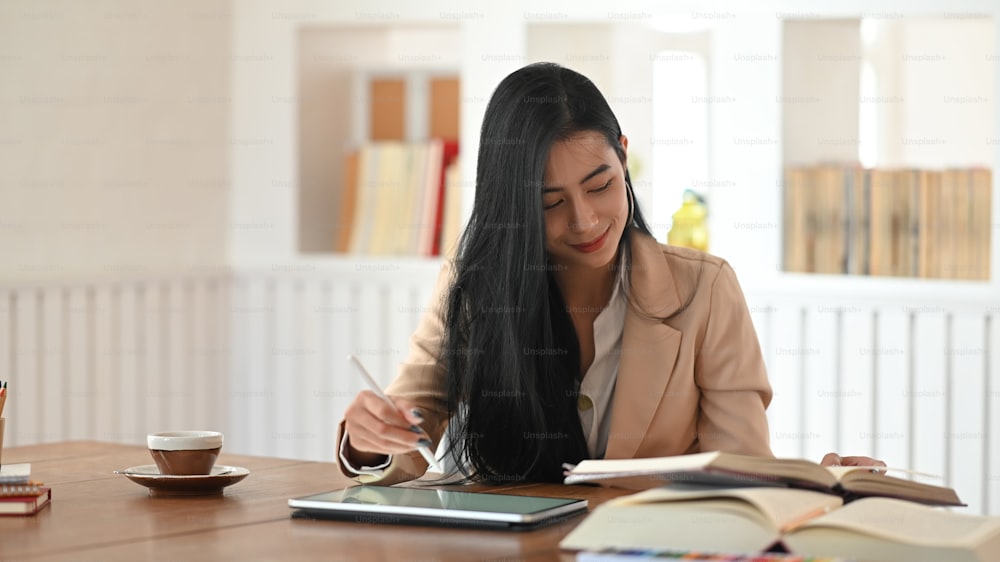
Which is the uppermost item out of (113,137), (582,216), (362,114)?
(362,114)

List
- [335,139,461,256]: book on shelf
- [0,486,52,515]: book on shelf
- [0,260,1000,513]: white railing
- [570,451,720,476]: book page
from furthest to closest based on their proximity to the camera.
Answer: [335,139,461,256]: book on shelf, [0,260,1000,513]: white railing, [0,486,52,515]: book on shelf, [570,451,720,476]: book page

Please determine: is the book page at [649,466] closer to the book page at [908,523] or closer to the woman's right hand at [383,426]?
the book page at [908,523]

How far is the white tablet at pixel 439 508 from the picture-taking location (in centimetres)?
161

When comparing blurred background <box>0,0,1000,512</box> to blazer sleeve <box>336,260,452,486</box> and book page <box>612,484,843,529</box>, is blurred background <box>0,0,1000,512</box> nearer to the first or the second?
blazer sleeve <box>336,260,452,486</box>

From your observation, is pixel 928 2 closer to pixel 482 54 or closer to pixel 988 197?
pixel 988 197

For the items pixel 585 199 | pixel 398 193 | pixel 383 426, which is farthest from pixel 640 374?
pixel 398 193

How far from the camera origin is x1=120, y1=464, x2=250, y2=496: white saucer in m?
1.87

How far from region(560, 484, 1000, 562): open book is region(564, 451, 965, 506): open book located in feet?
0.09

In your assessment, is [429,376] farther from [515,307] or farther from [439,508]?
[439,508]

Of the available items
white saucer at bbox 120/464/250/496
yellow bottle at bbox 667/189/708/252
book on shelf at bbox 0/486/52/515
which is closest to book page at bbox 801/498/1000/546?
white saucer at bbox 120/464/250/496

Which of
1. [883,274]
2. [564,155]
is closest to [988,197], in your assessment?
[883,274]

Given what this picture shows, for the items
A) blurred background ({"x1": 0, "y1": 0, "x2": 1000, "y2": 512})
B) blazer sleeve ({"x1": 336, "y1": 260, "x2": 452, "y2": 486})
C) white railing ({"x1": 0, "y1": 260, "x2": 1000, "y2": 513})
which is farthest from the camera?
blurred background ({"x1": 0, "y1": 0, "x2": 1000, "y2": 512})

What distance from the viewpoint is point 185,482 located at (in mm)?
1868

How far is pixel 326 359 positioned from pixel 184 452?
7.50 ft
